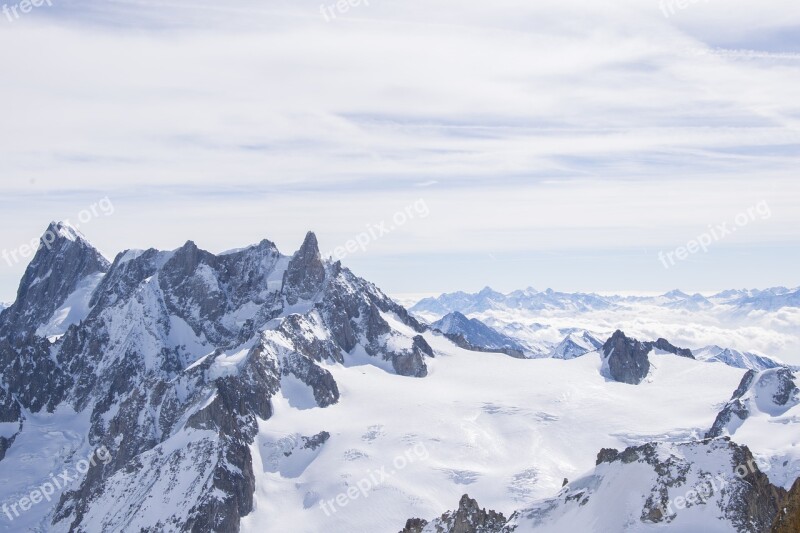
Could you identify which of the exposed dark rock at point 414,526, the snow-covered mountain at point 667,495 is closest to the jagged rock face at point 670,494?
the snow-covered mountain at point 667,495

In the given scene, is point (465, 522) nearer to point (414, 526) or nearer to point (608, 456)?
point (414, 526)

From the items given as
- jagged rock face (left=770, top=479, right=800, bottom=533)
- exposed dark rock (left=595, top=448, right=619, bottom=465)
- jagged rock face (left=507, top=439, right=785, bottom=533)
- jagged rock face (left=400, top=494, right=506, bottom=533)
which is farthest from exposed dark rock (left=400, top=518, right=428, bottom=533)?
jagged rock face (left=770, top=479, right=800, bottom=533)

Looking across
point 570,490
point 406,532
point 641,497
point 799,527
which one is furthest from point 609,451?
point 799,527

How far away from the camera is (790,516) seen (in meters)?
58.1

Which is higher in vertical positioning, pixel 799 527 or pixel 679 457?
pixel 799 527

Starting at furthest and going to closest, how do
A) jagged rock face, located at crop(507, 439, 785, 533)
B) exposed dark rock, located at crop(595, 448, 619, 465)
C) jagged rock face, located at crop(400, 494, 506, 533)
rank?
jagged rock face, located at crop(400, 494, 506, 533), exposed dark rock, located at crop(595, 448, 619, 465), jagged rock face, located at crop(507, 439, 785, 533)

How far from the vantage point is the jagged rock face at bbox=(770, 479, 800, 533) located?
186 ft

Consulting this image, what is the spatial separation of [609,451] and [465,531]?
3003 cm

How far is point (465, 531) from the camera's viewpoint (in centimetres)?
15600

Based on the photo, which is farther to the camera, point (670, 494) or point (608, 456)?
point (608, 456)

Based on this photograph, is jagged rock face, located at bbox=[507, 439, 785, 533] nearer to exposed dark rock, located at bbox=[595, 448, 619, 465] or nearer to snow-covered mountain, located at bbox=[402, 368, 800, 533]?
snow-covered mountain, located at bbox=[402, 368, 800, 533]

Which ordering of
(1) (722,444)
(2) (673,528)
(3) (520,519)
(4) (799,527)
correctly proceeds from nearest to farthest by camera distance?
(4) (799,527)
(2) (673,528)
(1) (722,444)
(3) (520,519)

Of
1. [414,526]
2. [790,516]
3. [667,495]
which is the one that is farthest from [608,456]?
[790,516]

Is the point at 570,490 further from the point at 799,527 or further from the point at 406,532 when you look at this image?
the point at 799,527
